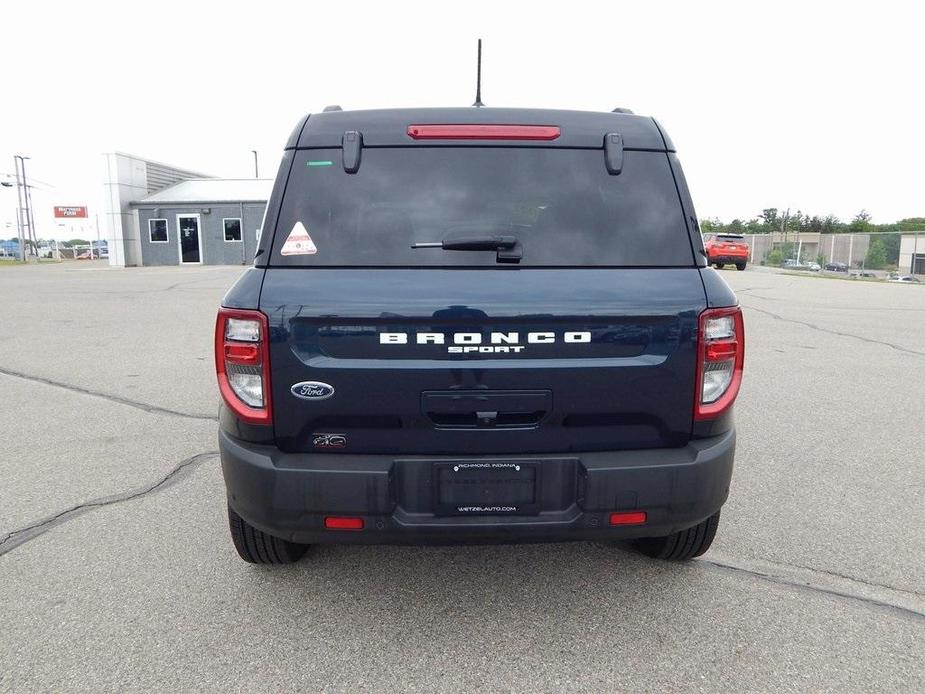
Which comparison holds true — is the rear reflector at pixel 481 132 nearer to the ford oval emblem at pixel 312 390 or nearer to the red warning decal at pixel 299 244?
the red warning decal at pixel 299 244

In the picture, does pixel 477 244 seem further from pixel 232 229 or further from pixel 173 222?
pixel 173 222

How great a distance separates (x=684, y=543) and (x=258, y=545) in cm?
191

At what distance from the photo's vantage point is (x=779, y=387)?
22.3 feet

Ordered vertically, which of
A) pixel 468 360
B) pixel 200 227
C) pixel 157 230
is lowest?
pixel 468 360

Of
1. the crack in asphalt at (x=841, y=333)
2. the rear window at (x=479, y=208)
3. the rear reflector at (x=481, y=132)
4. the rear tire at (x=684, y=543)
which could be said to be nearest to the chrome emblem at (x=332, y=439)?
the rear window at (x=479, y=208)

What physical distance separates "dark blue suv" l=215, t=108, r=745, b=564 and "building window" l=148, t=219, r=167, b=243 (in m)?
38.3

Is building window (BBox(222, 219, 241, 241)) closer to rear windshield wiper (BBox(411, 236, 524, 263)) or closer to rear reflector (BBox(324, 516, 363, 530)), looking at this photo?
rear windshield wiper (BBox(411, 236, 524, 263))

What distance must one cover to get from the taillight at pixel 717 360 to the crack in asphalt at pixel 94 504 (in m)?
3.23

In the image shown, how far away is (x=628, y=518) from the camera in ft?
7.72

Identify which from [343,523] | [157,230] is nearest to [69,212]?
[157,230]

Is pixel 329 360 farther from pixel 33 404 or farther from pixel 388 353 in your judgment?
pixel 33 404

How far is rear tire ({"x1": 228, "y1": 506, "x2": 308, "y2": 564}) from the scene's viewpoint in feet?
9.17

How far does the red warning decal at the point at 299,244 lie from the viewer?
7.86 ft

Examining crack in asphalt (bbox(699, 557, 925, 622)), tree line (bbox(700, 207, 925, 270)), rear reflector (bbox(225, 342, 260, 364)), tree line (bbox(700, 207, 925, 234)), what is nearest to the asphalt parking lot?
crack in asphalt (bbox(699, 557, 925, 622))
